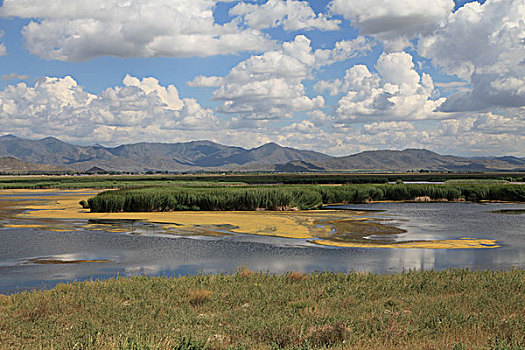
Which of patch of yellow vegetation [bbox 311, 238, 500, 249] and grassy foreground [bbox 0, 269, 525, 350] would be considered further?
patch of yellow vegetation [bbox 311, 238, 500, 249]

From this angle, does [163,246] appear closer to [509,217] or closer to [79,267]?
[79,267]

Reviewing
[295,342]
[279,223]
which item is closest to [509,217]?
[279,223]

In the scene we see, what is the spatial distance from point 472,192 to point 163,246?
51.1 m

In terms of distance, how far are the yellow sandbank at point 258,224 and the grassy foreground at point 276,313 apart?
1224 centimetres

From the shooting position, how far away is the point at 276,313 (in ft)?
42.4

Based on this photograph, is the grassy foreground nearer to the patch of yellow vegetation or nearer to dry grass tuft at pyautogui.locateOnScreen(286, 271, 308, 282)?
dry grass tuft at pyautogui.locateOnScreen(286, 271, 308, 282)

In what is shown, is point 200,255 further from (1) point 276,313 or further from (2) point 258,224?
(2) point 258,224

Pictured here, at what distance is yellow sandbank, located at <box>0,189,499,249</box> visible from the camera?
29.8 metres

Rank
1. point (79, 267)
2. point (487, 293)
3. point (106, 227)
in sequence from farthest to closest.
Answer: point (106, 227) < point (79, 267) < point (487, 293)

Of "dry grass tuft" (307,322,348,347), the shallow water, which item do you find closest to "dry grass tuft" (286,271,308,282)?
the shallow water

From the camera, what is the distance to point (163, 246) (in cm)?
2800

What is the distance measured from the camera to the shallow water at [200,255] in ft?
69.5

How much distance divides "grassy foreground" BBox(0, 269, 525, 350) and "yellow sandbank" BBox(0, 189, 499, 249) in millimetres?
12236

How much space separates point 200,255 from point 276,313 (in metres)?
12.6
